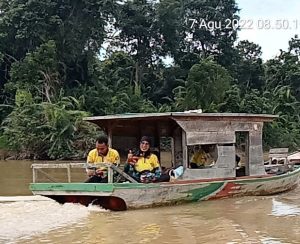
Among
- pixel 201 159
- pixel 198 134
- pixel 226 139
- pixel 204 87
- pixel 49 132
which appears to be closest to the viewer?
pixel 198 134

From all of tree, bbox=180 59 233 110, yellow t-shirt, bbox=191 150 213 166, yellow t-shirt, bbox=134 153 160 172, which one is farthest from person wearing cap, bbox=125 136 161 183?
tree, bbox=180 59 233 110

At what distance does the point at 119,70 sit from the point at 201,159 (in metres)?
20.5

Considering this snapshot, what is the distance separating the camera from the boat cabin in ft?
33.2

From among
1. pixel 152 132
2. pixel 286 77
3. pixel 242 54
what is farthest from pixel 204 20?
pixel 152 132

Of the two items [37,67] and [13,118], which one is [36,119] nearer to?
[13,118]

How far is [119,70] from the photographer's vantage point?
31.4m

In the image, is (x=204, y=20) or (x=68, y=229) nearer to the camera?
(x=68, y=229)

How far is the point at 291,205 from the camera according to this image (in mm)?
10336

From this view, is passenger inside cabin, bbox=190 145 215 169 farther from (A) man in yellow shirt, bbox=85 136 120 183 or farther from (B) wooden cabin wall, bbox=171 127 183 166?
(A) man in yellow shirt, bbox=85 136 120 183

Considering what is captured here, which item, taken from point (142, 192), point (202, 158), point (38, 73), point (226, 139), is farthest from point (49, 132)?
point (142, 192)

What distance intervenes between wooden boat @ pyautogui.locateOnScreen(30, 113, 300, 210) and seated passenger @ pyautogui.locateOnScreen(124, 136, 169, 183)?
352 millimetres

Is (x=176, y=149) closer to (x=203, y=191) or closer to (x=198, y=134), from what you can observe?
(x=198, y=134)

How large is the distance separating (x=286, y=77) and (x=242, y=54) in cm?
414

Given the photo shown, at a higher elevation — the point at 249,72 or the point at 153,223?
the point at 249,72
